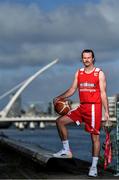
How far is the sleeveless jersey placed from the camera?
10727 mm

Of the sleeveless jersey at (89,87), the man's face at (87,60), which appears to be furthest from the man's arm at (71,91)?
the man's face at (87,60)

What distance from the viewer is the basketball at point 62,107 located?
11258 millimetres

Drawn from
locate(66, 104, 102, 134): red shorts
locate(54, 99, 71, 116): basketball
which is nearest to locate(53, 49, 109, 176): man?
locate(66, 104, 102, 134): red shorts

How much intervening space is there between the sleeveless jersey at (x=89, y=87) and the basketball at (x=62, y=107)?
18.4 inches

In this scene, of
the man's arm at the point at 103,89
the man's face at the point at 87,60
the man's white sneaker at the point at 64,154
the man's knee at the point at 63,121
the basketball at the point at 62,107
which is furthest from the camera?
the man's white sneaker at the point at 64,154

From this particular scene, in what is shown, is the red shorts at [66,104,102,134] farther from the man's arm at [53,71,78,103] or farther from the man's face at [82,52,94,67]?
the man's face at [82,52,94,67]

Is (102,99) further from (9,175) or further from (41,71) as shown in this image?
(41,71)

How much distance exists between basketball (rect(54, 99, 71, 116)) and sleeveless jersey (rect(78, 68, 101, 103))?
1.53 ft

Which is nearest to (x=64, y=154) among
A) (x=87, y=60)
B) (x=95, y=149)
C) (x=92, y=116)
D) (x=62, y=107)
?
(x=95, y=149)

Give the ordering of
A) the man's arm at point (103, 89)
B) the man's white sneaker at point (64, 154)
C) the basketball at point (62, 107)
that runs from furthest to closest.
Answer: the man's white sneaker at point (64, 154) → the basketball at point (62, 107) → the man's arm at point (103, 89)

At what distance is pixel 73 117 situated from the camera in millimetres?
11016

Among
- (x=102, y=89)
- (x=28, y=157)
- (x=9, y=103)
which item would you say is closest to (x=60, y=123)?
(x=102, y=89)

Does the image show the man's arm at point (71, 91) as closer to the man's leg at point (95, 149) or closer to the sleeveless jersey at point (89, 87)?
the sleeveless jersey at point (89, 87)

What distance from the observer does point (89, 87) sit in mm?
10734
